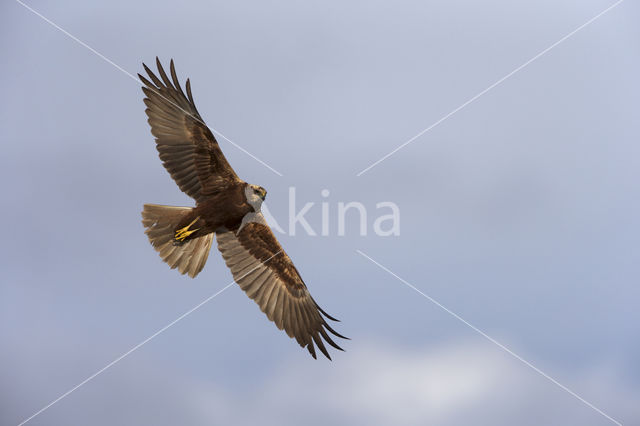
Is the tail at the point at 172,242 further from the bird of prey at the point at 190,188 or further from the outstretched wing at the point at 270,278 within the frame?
the outstretched wing at the point at 270,278

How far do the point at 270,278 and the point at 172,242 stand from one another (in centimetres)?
163

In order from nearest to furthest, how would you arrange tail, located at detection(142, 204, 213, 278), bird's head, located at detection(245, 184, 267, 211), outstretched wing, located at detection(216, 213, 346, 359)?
bird's head, located at detection(245, 184, 267, 211), tail, located at detection(142, 204, 213, 278), outstretched wing, located at detection(216, 213, 346, 359)

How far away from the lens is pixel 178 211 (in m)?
8.52

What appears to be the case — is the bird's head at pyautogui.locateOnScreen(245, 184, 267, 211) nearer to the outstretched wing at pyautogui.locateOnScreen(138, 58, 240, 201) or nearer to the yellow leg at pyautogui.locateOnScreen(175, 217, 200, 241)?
the outstretched wing at pyautogui.locateOnScreen(138, 58, 240, 201)

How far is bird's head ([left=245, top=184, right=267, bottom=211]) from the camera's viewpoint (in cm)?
837

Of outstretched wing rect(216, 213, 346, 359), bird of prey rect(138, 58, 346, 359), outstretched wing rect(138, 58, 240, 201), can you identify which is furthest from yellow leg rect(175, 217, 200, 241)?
outstretched wing rect(216, 213, 346, 359)

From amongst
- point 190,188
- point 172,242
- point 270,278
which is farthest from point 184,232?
point 270,278

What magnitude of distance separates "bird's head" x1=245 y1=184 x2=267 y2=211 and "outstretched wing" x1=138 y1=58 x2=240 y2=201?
31cm

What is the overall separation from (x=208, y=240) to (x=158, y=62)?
2.70 m

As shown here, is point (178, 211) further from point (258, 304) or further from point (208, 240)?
point (258, 304)

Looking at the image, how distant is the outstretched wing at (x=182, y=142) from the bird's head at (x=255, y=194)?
311 mm

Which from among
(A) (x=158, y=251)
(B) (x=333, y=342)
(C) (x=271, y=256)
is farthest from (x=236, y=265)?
(B) (x=333, y=342)

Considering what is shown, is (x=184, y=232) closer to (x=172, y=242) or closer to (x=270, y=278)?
(x=172, y=242)

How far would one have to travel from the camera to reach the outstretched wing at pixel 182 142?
28.1ft
